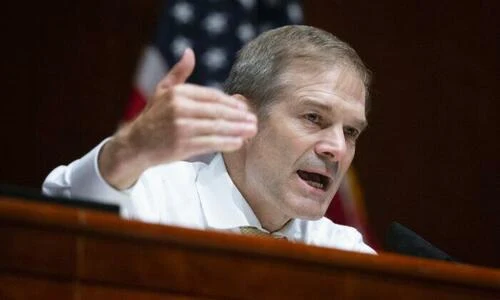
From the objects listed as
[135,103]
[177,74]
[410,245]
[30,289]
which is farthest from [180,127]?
[135,103]

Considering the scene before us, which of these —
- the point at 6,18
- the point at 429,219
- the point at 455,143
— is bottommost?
the point at 429,219

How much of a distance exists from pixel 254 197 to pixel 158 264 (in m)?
0.94

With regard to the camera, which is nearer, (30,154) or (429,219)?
(30,154)

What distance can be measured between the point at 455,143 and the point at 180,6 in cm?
110

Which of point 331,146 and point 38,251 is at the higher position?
point 38,251

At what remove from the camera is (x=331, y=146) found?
219cm

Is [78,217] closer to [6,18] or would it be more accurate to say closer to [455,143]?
[6,18]

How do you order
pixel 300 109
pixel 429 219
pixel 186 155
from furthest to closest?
pixel 429 219 < pixel 300 109 < pixel 186 155

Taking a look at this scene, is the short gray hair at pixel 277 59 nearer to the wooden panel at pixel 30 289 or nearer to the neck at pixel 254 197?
the neck at pixel 254 197

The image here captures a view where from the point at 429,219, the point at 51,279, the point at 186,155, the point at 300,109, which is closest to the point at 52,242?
the point at 51,279

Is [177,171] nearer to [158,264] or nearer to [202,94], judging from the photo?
[202,94]

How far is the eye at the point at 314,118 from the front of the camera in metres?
2.22

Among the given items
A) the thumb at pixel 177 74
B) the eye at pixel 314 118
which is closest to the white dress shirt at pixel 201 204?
the eye at pixel 314 118

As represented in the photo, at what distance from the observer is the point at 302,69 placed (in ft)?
7.46
